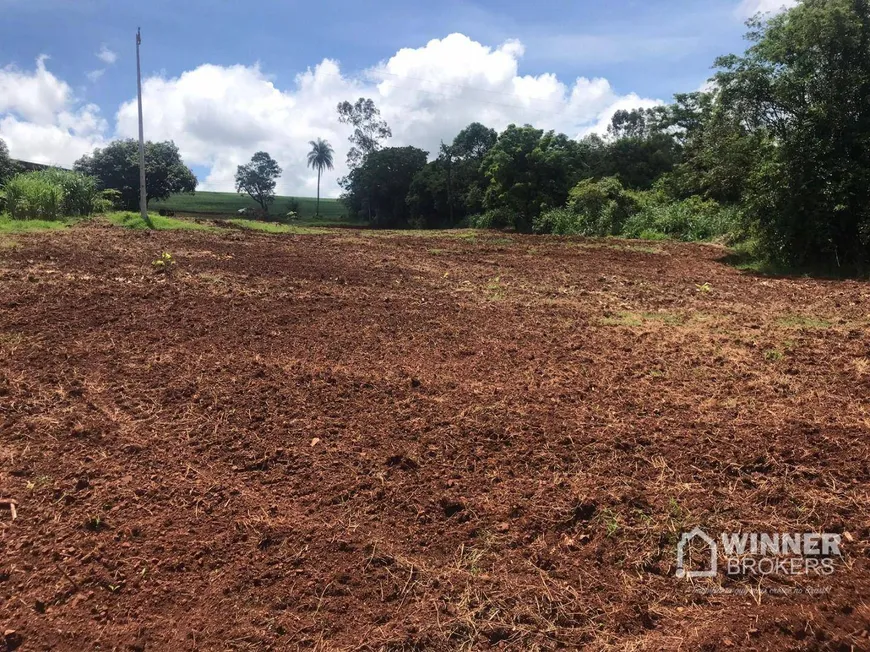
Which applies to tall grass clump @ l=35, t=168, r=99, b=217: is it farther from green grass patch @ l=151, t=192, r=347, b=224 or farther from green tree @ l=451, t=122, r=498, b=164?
green tree @ l=451, t=122, r=498, b=164

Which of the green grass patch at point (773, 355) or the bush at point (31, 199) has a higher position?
the bush at point (31, 199)

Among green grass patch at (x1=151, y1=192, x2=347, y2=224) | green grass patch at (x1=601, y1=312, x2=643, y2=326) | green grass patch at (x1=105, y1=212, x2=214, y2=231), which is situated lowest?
green grass patch at (x1=601, y1=312, x2=643, y2=326)

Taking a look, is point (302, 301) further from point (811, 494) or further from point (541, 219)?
point (541, 219)

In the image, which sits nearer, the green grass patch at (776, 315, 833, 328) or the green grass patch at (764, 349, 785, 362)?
the green grass patch at (764, 349, 785, 362)

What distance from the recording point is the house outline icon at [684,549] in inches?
103

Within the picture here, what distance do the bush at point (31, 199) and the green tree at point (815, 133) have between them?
67.4ft

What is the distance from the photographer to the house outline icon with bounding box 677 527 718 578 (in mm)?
2619

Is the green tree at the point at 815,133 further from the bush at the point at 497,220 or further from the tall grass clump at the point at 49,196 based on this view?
the tall grass clump at the point at 49,196

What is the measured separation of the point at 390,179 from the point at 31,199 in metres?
31.9

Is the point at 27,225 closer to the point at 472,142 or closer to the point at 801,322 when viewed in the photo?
the point at 801,322

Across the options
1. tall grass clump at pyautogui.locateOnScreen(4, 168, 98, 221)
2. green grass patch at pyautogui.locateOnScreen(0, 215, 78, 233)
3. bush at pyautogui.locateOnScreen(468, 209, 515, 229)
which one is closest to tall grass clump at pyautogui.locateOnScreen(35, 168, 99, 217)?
tall grass clump at pyautogui.locateOnScreen(4, 168, 98, 221)

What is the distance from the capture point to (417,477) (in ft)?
11.1

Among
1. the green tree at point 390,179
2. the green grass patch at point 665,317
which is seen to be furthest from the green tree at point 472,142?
the green grass patch at point 665,317

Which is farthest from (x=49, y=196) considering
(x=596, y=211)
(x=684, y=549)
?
(x=596, y=211)
